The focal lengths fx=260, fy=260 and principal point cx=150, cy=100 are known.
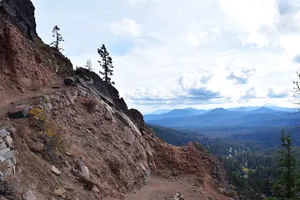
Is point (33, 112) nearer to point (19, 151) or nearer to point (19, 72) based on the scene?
point (19, 151)

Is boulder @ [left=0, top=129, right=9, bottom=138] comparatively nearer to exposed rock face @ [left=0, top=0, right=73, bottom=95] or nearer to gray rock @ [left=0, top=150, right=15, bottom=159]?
gray rock @ [left=0, top=150, right=15, bottom=159]

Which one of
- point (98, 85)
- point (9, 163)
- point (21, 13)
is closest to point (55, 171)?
point (9, 163)

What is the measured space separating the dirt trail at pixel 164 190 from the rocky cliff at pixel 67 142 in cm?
18

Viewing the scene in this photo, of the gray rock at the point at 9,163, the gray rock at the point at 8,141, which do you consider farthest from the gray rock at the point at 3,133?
the gray rock at the point at 9,163

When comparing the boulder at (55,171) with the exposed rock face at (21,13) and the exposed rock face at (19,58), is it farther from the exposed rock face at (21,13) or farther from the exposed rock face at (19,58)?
the exposed rock face at (21,13)

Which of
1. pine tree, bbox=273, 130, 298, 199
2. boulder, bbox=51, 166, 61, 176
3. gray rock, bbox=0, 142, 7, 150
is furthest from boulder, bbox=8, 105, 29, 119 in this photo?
pine tree, bbox=273, 130, 298, 199

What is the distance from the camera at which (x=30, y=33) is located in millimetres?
28391

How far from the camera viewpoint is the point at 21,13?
2905 centimetres

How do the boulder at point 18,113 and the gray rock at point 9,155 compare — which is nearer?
the gray rock at point 9,155

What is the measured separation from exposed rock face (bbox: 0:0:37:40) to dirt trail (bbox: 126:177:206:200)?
1940cm

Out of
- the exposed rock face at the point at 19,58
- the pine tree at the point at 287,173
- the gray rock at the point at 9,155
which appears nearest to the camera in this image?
the gray rock at the point at 9,155

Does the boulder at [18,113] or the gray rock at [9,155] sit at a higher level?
the boulder at [18,113]

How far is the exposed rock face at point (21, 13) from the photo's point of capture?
25.5m

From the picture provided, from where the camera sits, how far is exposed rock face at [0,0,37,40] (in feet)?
83.7
